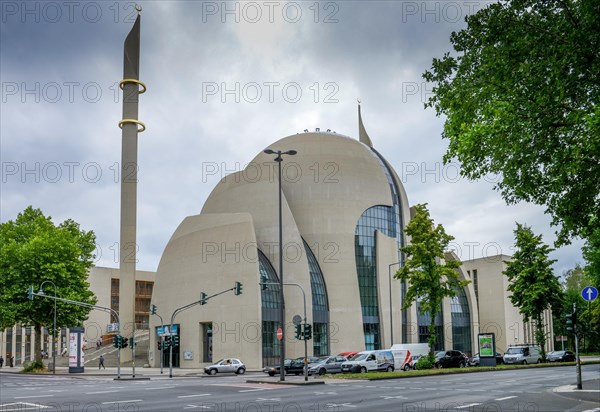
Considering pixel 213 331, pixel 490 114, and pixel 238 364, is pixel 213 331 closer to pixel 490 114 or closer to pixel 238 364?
pixel 238 364

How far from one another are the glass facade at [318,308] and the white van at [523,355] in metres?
17.7

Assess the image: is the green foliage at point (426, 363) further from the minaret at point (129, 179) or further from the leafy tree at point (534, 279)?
the minaret at point (129, 179)

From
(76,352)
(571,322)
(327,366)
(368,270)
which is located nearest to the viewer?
(571,322)

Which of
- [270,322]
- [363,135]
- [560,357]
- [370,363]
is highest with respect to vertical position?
[363,135]

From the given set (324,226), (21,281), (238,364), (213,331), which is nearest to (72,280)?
(21,281)

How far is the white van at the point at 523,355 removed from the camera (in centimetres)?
5509

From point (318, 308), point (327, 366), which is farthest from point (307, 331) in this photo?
point (318, 308)

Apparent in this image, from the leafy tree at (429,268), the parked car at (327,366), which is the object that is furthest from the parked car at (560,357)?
the parked car at (327,366)

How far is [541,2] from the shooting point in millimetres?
16984

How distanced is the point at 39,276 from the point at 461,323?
48.6 metres

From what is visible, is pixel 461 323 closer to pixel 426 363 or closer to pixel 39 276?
pixel 426 363

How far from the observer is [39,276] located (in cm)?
5706

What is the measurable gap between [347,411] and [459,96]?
9521 mm

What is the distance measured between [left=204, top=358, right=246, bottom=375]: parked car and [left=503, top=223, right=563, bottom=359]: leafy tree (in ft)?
85.9
